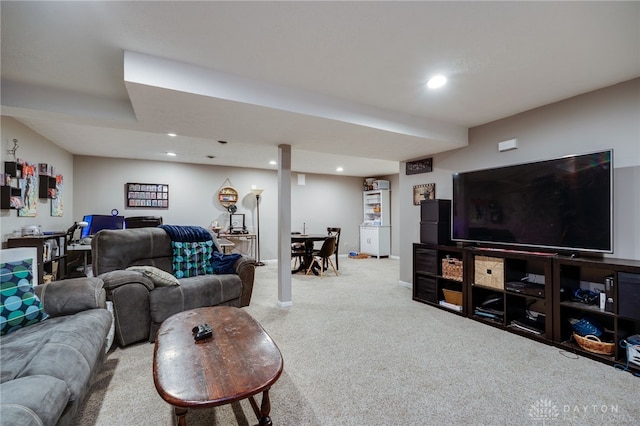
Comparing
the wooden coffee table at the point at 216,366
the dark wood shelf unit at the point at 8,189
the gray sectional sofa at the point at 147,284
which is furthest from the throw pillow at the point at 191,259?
the dark wood shelf unit at the point at 8,189

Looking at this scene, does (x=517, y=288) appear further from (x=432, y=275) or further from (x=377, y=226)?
(x=377, y=226)

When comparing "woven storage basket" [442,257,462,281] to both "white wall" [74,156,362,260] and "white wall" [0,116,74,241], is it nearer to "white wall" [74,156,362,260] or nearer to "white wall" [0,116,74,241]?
"white wall" [74,156,362,260]

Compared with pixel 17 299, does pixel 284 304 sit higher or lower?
lower

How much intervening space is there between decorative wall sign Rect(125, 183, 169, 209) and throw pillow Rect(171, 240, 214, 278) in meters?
3.13

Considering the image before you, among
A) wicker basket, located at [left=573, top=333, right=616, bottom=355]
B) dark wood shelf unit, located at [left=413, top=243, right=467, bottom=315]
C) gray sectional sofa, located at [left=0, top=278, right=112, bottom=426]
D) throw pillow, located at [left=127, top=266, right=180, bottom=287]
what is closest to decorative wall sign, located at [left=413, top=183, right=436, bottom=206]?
dark wood shelf unit, located at [left=413, top=243, right=467, bottom=315]

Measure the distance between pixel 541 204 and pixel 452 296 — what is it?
4.57 ft

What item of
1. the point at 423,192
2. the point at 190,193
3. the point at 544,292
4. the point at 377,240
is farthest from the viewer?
the point at 377,240

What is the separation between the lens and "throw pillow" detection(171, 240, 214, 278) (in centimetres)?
322

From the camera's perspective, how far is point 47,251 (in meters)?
3.46

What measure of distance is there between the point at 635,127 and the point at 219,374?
3.57 meters

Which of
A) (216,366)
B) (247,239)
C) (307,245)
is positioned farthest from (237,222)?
(216,366)

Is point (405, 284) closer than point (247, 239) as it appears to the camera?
Yes

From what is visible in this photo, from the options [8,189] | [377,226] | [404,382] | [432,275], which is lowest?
[404,382]

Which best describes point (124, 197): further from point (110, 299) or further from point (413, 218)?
point (413, 218)
